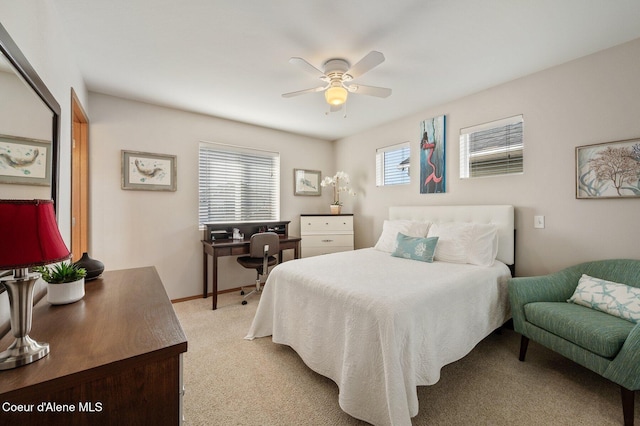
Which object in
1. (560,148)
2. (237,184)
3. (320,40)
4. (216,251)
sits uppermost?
(320,40)

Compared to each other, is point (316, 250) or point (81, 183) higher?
point (81, 183)

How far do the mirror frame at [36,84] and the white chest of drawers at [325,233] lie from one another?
293 cm

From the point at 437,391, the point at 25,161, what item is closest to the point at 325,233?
the point at 437,391

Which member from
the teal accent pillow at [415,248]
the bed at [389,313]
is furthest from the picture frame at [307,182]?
the teal accent pillow at [415,248]

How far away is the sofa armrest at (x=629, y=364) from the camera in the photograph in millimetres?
1416

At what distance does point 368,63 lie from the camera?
6.43 feet

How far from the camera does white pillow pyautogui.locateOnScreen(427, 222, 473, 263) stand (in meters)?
2.51

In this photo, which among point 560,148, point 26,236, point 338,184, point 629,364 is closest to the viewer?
point 26,236

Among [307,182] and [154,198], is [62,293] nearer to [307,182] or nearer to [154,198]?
[154,198]

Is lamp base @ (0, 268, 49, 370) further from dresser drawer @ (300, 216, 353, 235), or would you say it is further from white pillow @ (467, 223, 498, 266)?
dresser drawer @ (300, 216, 353, 235)

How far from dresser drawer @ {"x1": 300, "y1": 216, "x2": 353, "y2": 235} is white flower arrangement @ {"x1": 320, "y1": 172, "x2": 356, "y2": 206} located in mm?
374

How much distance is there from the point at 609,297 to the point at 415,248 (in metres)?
Result: 1.36

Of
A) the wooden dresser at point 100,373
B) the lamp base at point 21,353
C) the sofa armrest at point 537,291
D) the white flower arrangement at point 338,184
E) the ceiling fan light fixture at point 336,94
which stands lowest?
the sofa armrest at point 537,291

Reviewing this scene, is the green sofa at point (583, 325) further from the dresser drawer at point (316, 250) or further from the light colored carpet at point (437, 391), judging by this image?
the dresser drawer at point (316, 250)
